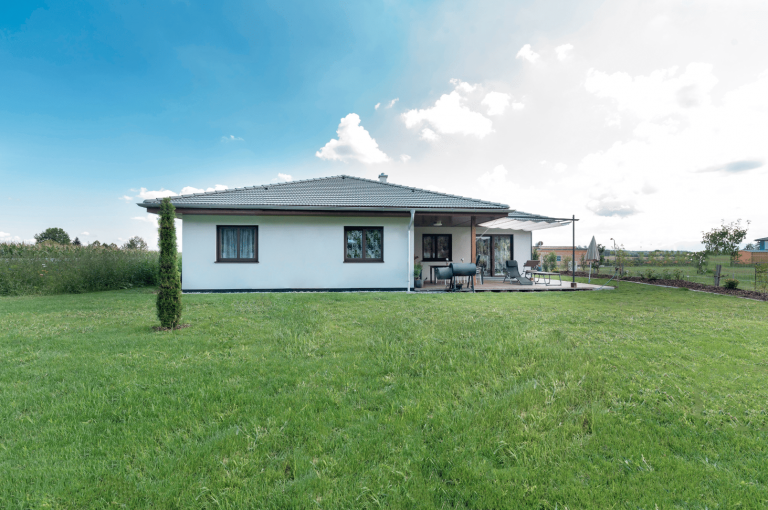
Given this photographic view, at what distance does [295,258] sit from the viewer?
11.0m

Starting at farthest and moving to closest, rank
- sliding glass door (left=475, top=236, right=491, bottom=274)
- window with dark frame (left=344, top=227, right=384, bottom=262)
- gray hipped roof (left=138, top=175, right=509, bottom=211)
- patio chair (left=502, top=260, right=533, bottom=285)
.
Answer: sliding glass door (left=475, top=236, right=491, bottom=274)
patio chair (left=502, top=260, right=533, bottom=285)
window with dark frame (left=344, top=227, right=384, bottom=262)
gray hipped roof (left=138, top=175, right=509, bottom=211)

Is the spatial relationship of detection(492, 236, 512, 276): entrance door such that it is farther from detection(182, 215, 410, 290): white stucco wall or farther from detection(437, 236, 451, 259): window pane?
detection(182, 215, 410, 290): white stucco wall

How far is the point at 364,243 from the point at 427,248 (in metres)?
5.22

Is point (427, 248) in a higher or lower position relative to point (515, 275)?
higher

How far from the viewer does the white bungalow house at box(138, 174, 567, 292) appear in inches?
418

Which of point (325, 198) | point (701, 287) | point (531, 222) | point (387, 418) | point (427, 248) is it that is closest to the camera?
point (387, 418)

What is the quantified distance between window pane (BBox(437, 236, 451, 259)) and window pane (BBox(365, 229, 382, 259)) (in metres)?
5.27

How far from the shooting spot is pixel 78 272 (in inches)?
467

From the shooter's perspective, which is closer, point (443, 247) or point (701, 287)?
point (701, 287)

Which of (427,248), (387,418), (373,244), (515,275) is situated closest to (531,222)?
(515,275)

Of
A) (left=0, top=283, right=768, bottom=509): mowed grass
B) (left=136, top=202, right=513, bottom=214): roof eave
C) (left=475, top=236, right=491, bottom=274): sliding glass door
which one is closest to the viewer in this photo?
(left=0, top=283, right=768, bottom=509): mowed grass

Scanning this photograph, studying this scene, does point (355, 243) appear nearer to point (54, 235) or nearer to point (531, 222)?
point (531, 222)

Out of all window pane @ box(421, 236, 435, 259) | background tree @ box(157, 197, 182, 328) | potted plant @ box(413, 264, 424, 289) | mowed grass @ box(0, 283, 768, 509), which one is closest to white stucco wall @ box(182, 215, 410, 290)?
potted plant @ box(413, 264, 424, 289)

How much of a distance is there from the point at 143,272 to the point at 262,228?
752cm
